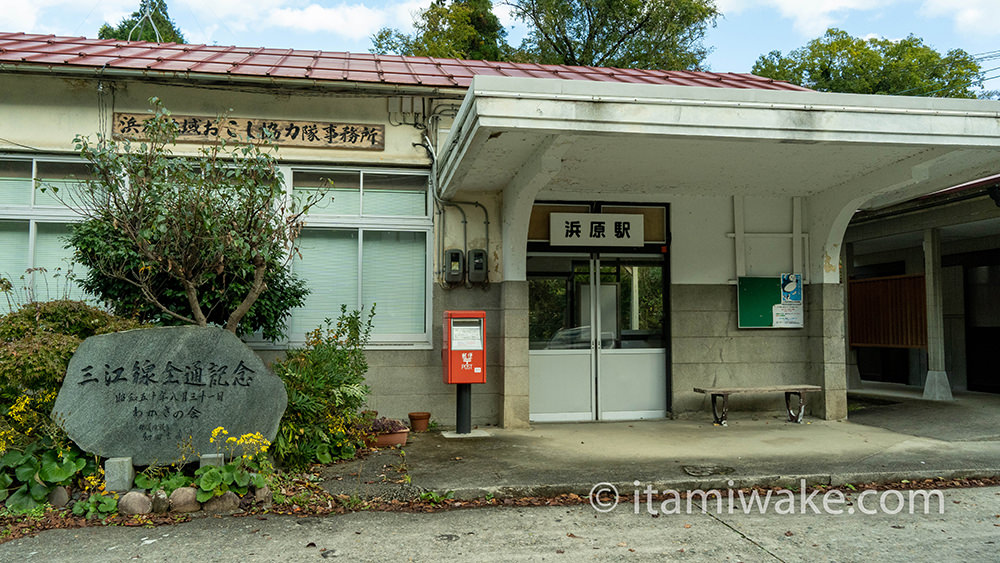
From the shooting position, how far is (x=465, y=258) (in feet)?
27.6

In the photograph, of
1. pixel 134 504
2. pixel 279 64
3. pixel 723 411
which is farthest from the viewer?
pixel 279 64

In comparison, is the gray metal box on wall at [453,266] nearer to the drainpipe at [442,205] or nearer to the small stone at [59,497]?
the drainpipe at [442,205]

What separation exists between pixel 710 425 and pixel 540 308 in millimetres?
2610

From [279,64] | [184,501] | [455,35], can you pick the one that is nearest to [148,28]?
[455,35]

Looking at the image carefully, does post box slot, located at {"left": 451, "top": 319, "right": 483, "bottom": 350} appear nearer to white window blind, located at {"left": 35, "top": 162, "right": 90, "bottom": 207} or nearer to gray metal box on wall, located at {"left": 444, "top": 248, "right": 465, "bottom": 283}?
gray metal box on wall, located at {"left": 444, "top": 248, "right": 465, "bottom": 283}

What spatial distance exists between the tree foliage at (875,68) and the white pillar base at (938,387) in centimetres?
1926

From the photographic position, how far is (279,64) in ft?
29.2

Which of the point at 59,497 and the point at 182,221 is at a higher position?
the point at 182,221

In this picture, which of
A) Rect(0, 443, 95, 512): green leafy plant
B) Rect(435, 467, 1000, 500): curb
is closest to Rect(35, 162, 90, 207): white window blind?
Rect(0, 443, 95, 512): green leafy plant

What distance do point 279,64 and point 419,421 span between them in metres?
4.98

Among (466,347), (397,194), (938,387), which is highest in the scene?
(397,194)

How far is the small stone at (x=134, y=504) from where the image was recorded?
501cm

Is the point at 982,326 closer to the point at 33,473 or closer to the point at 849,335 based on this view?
the point at 849,335

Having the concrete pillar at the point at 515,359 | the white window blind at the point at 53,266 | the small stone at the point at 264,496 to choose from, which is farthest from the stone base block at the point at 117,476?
the concrete pillar at the point at 515,359
